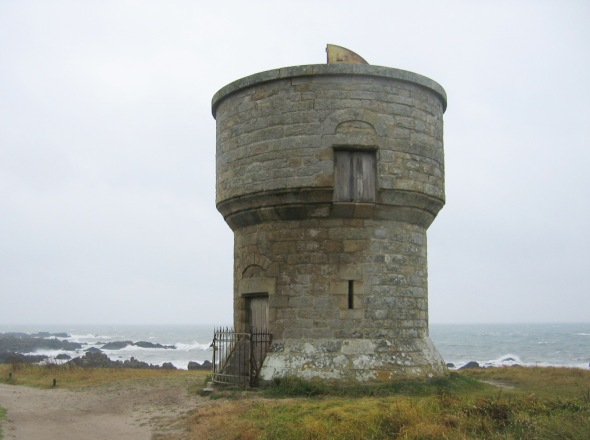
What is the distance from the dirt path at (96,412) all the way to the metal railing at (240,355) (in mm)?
858

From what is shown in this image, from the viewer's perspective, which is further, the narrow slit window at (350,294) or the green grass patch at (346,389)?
the narrow slit window at (350,294)

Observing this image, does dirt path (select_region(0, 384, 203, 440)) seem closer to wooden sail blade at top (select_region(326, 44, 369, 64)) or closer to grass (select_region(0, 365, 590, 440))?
grass (select_region(0, 365, 590, 440))

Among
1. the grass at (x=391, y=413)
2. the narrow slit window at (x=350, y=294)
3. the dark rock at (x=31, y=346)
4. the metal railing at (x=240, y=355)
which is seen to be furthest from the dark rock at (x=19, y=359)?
the narrow slit window at (x=350, y=294)

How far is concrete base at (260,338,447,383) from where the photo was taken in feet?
37.7

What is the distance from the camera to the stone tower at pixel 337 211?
11.9 m

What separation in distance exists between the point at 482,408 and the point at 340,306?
376 centimetres

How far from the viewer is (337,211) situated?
40.0ft

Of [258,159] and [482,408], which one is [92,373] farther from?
[482,408]

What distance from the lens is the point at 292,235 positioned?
40.8 feet

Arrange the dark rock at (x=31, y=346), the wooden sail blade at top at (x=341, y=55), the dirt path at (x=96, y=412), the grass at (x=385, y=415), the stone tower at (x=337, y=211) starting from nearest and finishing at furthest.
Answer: the grass at (x=385, y=415) < the dirt path at (x=96, y=412) < the stone tower at (x=337, y=211) < the wooden sail blade at top at (x=341, y=55) < the dark rock at (x=31, y=346)

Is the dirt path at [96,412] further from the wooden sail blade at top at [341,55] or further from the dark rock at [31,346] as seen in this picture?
the dark rock at [31,346]

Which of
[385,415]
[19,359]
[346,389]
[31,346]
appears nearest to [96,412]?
[346,389]

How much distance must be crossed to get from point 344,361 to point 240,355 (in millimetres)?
2383

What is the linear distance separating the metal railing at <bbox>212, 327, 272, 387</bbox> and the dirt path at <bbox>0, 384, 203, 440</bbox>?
2.82 feet
